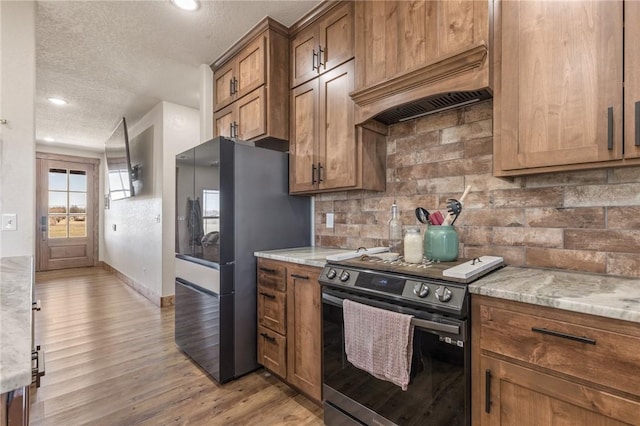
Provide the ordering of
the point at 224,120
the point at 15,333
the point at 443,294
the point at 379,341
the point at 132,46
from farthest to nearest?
the point at 224,120, the point at 132,46, the point at 379,341, the point at 443,294, the point at 15,333

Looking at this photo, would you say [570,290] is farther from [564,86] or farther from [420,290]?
[564,86]

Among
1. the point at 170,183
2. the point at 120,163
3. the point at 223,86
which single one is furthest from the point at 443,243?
the point at 120,163

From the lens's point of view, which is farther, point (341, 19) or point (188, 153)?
point (188, 153)

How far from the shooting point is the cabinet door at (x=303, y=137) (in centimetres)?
234

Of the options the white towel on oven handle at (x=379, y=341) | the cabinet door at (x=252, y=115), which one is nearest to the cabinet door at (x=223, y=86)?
the cabinet door at (x=252, y=115)

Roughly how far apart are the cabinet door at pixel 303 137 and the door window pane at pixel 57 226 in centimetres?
672

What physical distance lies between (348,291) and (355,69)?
54.5 inches

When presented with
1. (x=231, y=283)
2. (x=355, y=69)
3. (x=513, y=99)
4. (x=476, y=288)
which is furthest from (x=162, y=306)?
(x=513, y=99)

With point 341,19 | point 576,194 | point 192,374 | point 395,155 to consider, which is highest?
point 341,19

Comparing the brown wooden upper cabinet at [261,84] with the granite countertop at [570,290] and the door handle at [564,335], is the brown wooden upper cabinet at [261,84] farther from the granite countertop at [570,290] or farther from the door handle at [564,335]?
the door handle at [564,335]

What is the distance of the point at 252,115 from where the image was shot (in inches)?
104

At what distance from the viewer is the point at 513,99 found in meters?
1.40

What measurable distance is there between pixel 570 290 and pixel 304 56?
228 centimetres

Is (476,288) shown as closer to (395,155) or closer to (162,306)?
(395,155)
